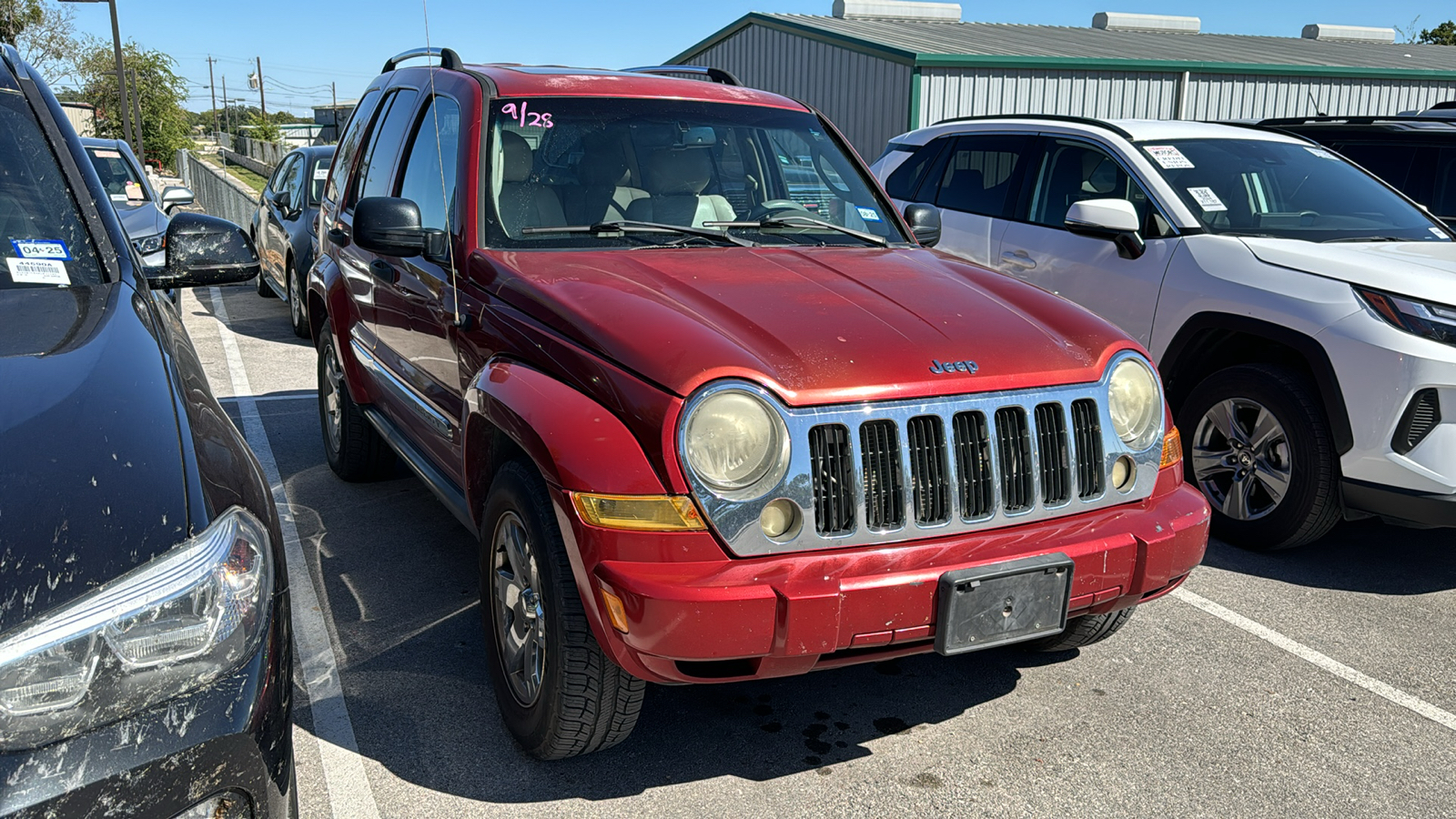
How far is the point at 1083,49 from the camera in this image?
2020cm

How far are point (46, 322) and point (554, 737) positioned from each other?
156 cm

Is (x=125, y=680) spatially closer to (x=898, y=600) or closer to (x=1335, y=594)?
(x=898, y=600)

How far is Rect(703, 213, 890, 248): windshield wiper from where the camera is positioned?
13.6 feet

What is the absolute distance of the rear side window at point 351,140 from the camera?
5.51 m

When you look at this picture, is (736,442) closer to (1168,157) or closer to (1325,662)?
(1325,662)

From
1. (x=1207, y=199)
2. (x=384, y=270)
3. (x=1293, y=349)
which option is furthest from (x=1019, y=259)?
(x=384, y=270)

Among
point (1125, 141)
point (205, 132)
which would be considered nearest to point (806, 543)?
point (1125, 141)

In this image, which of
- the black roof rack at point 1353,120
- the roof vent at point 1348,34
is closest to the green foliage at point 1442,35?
the roof vent at point 1348,34

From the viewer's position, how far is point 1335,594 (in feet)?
15.3

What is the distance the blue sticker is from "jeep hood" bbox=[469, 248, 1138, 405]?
1.12 meters

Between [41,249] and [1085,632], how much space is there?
3.22m

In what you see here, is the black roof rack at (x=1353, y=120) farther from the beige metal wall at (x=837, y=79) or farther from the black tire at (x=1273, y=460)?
the beige metal wall at (x=837, y=79)

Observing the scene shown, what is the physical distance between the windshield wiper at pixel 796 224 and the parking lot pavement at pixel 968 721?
1497mm

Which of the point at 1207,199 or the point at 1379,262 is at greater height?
the point at 1207,199
